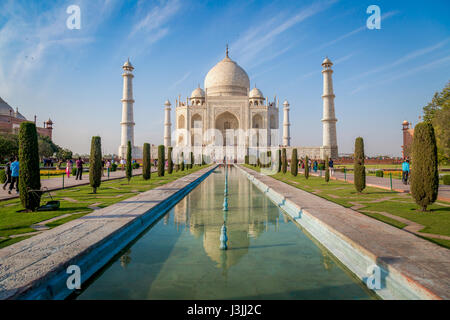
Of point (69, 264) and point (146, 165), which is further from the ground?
point (146, 165)

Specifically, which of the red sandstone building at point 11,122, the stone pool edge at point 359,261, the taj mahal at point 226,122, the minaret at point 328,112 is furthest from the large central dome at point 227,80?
the stone pool edge at point 359,261

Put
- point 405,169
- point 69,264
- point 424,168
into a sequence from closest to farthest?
point 69,264 < point 424,168 < point 405,169

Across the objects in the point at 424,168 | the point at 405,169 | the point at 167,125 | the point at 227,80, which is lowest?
the point at 405,169

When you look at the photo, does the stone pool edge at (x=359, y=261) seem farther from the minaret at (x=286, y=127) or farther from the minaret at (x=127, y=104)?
the minaret at (x=286, y=127)

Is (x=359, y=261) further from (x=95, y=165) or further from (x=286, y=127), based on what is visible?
(x=286, y=127)

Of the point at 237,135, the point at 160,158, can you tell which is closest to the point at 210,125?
the point at 237,135

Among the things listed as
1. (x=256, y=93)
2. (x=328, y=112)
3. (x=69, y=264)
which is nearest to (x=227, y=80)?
(x=256, y=93)
